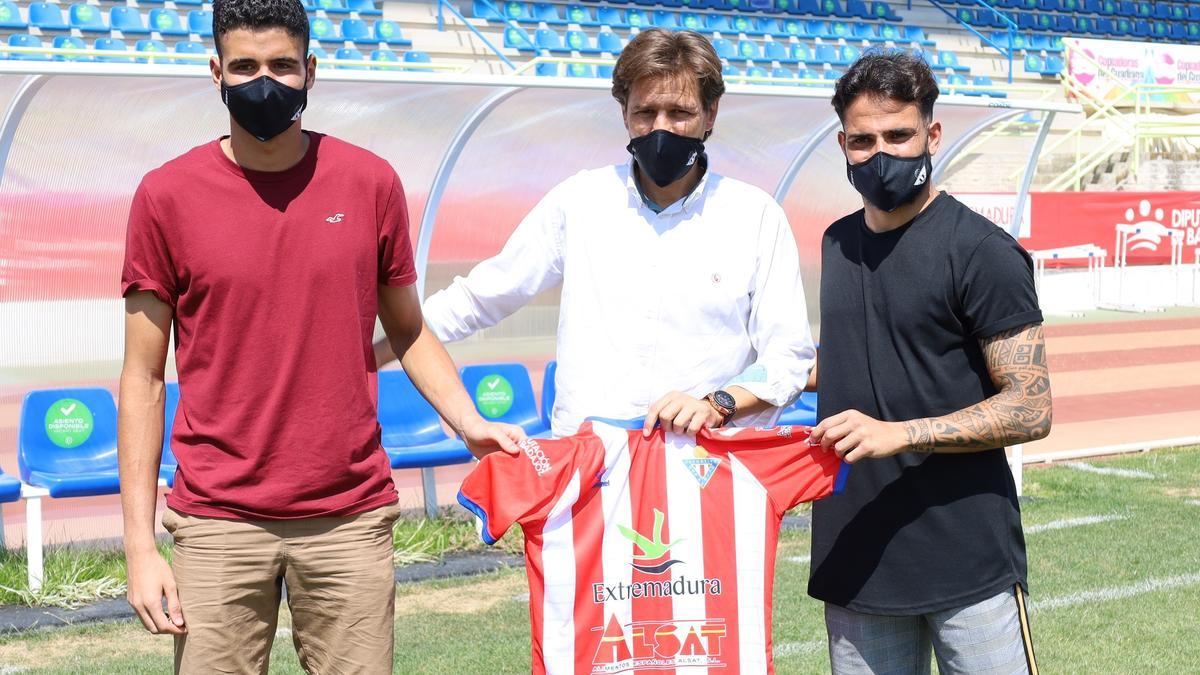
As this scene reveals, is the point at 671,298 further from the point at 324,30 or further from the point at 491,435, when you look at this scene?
the point at 324,30

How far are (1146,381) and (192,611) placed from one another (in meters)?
12.8

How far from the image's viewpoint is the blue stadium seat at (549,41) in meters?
22.6

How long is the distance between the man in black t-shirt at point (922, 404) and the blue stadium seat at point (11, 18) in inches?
677

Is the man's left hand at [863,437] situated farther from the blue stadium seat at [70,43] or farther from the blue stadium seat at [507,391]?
the blue stadium seat at [70,43]

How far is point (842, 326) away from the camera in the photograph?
2895 millimetres

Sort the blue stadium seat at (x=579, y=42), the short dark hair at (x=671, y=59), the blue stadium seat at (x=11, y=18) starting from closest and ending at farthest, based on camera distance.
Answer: the short dark hair at (x=671, y=59) → the blue stadium seat at (x=11, y=18) → the blue stadium seat at (x=579, y=42)

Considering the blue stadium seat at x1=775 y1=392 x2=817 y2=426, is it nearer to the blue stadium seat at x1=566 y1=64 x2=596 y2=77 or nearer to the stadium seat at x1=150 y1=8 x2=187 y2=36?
the stadium seat at x1=150 y1=8 x2=187 y2=36

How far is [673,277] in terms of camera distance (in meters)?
2.83

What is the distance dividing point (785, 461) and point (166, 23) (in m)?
17.9

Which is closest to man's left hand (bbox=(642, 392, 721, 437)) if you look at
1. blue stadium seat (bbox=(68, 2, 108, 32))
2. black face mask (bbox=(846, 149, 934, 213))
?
black face mask (bbox=(846, 149, 934, 213))

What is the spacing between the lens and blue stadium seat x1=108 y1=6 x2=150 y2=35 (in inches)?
722

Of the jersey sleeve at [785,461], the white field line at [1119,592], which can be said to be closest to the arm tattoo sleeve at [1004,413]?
the jersey sleeve at [785,461]

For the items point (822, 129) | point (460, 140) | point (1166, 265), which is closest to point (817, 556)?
point (460, 140)

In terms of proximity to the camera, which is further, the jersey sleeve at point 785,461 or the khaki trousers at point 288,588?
the jersey sleeve at point 785,461
